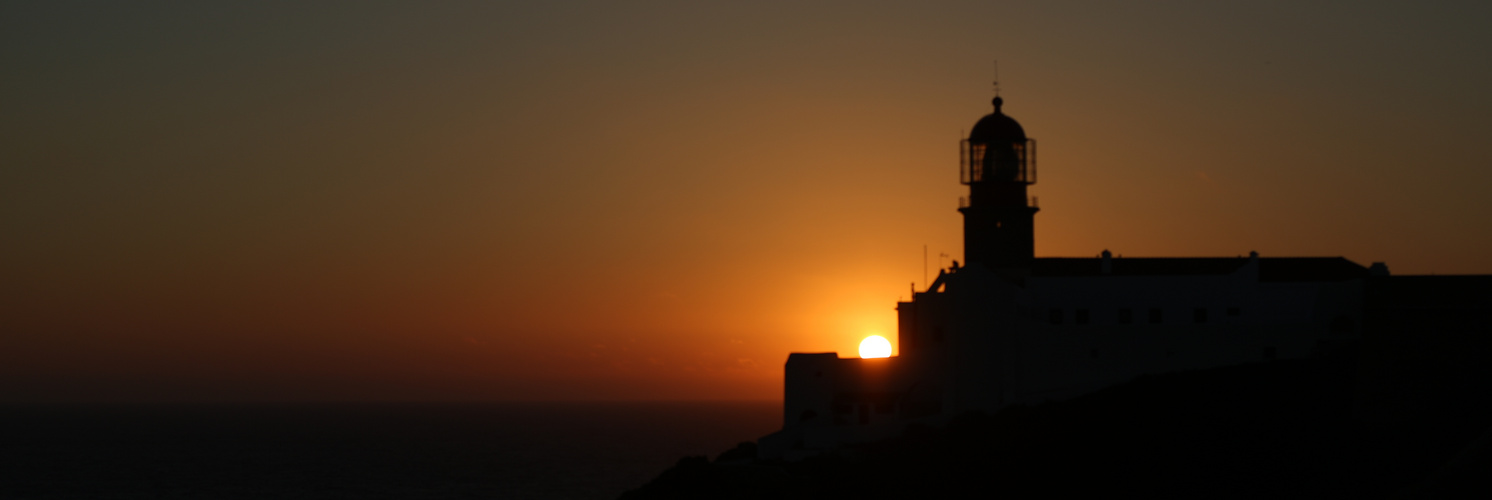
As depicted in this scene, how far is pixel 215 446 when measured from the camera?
6048 inches

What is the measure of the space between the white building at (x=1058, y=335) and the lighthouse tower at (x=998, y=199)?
3.96 meters

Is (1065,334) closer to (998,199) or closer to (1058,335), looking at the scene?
(1058,335)

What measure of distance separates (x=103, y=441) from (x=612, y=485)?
91.4 meters

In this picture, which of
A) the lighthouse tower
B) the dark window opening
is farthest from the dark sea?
the dark window opening

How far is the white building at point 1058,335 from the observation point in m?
47.8

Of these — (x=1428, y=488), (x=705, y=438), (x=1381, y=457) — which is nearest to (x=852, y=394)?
(x=1381, y=457)

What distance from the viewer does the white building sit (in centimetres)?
4778

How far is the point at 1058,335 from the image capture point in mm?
48250

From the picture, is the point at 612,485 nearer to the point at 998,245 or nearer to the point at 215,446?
the point at 998,245

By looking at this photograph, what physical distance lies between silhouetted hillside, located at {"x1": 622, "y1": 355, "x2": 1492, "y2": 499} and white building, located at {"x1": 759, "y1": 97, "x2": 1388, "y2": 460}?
88 cm

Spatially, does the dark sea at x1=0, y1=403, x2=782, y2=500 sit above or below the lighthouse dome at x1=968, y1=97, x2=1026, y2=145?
below

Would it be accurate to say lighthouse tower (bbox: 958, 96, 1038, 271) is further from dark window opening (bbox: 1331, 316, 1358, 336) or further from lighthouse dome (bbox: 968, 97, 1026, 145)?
dark window opening (bbox: 1331, 316, 1358, 336)

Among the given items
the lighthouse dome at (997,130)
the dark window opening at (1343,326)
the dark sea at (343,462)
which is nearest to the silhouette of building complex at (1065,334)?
the dark window opening at (1343,326)

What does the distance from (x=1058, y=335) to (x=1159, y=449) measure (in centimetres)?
604
